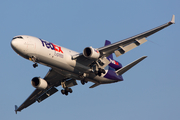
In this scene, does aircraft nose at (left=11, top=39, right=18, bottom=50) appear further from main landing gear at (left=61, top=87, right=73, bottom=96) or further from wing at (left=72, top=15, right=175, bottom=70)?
main landing gear at (left=61, top=87, right=73, bottom=96)

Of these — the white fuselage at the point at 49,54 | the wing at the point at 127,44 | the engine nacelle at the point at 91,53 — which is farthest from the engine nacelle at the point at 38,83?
the wing at the point at 127,44

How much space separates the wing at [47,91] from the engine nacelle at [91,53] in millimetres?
7254

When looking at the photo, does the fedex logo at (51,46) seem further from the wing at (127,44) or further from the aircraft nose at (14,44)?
the wing at (127,44)

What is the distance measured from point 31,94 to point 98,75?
13.4m

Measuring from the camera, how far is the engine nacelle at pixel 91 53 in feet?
129

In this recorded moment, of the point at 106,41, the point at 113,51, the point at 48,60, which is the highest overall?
the point at 106,41

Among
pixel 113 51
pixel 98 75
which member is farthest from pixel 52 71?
pixel 113 51

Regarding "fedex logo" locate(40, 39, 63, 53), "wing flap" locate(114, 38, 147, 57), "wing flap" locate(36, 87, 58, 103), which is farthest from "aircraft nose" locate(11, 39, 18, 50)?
"wing flap" locate(36, 87, 58, 103)

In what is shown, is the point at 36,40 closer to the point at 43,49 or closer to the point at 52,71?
the point at 43,49

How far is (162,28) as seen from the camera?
41.0 m

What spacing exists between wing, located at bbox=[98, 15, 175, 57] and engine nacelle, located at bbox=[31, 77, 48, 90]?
33.7 ft

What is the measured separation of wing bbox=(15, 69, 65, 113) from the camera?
149 feet

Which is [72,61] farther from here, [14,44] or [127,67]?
[127,67]

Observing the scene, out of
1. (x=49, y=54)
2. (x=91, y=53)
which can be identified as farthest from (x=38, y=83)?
(x=91, y=53)
